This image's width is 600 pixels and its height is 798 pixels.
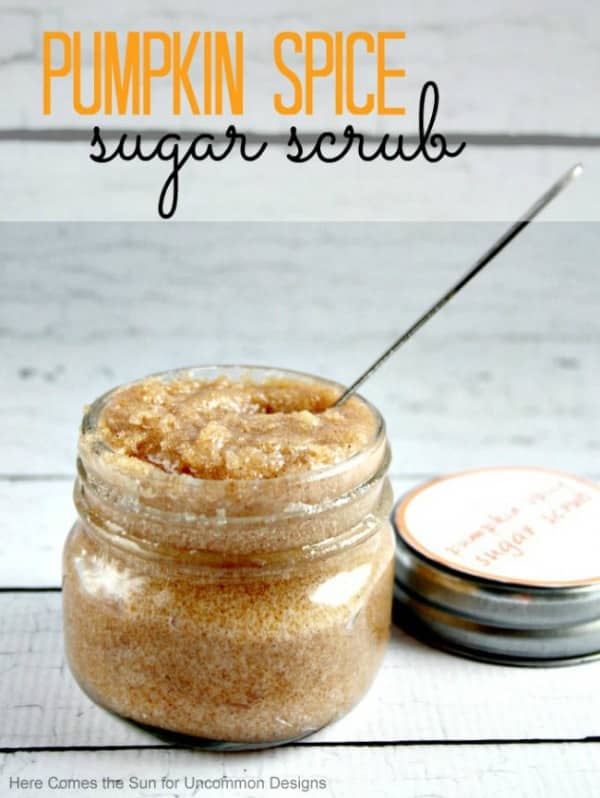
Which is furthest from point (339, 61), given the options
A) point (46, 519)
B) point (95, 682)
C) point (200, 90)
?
point (95, 682)

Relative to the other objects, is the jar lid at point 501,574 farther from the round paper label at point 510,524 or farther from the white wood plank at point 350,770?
the white wood plank at point 350,770

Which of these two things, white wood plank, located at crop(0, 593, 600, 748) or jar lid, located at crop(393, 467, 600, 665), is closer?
white wood plank, located at crop(0, 593, 600, 748)

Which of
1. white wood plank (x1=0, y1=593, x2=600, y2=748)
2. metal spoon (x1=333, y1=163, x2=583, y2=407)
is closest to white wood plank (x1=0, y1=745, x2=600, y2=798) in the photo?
white wood plank (x1=0, y1=593, x2=600, y2=748)

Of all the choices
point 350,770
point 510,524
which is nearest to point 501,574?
point 510,524

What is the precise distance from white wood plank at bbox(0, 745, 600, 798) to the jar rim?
237 mm

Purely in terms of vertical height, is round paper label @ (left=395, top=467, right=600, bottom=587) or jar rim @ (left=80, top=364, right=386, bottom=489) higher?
jar rim @ (left=80, top=364, right=386, bottom=489)

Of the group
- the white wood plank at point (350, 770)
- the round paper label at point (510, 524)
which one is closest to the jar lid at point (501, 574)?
the round paper label at point (510, 524)

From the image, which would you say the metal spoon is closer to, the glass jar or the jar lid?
the glass jar

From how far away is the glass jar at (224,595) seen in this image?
99cm

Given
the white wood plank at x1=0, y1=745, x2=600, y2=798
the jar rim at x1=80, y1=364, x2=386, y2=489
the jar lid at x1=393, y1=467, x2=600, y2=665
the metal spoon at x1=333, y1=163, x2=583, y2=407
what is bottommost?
the white wood plank at x1=0, y1=745, x2=600, y2=798

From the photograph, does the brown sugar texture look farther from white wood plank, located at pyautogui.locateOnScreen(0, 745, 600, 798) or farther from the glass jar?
white wood plank, located at pyautogui.locateOnScreen(0, 745, 600, 798)

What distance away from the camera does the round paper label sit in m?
1.22

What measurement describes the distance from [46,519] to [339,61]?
733mm

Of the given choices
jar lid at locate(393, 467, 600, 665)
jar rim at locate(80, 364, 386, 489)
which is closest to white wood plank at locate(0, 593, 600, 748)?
jar lid at locate(393, 467, 600, 665)
